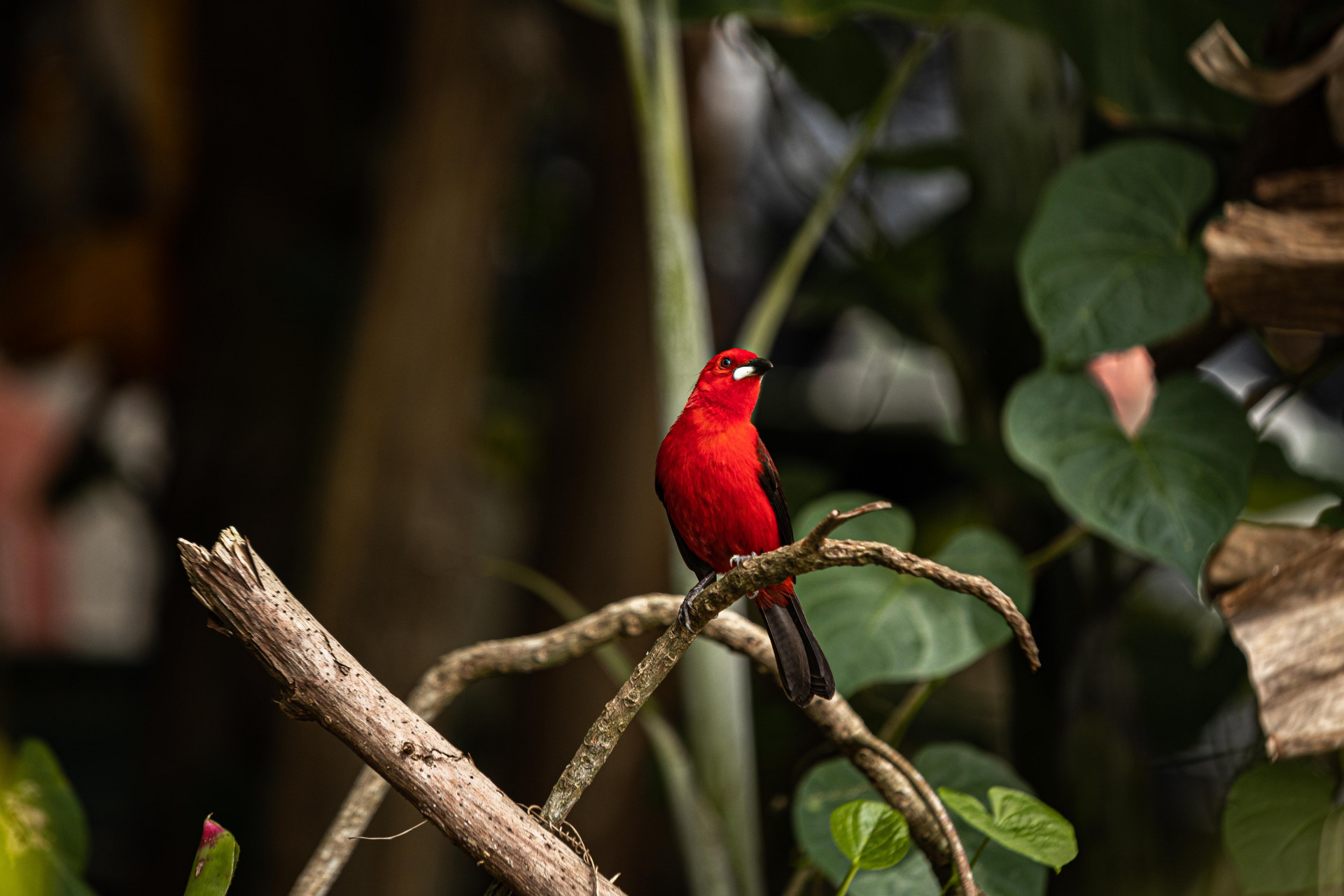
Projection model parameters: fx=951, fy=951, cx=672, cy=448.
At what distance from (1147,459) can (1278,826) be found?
0.81 feet

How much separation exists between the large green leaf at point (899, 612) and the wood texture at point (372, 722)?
0.96 feet

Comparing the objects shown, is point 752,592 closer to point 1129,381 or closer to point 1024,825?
point 1024,825

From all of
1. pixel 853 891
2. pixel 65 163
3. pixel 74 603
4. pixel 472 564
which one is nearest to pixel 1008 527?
pixel 853 891

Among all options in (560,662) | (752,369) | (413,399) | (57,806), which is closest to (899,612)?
(560,662)

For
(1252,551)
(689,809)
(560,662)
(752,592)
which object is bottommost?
(689,809)

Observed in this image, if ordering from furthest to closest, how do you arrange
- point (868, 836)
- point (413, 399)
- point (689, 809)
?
point (413, 399), point (689, 809), point (868, 836)

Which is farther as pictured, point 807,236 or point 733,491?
point 807,236

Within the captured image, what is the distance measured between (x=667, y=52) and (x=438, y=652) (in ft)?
3.83

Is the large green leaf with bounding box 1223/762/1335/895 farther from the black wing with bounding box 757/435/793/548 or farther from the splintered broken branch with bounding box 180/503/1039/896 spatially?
the black wing with bounding box 757/435/793/548

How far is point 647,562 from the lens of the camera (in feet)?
6.46

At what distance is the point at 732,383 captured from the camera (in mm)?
372

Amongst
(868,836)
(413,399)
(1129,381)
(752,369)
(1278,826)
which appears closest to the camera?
(752,369)

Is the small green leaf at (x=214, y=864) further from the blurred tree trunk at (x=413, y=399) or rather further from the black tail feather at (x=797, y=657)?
the blurred tree trunk at (x=413, y=399)

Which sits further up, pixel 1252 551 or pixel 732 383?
pixel 732 383
